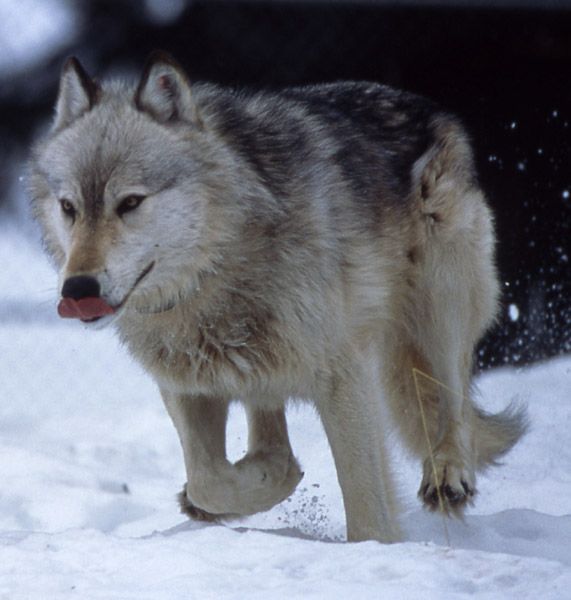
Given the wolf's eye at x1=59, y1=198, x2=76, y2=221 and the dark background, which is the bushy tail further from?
the dark background

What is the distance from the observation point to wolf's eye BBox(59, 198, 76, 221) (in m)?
3.56

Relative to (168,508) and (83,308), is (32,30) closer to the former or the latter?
(168,508)

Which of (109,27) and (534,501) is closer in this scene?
(534,501)

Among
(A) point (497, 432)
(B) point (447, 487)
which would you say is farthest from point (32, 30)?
(B) point (447, 487)

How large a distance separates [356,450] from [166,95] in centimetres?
138

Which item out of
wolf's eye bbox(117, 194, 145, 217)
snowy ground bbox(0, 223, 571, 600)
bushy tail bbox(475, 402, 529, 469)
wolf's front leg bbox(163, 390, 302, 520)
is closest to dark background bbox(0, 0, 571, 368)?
snowy ground bbox(0, 223, 571, 600)

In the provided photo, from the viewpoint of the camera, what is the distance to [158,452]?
6.29m

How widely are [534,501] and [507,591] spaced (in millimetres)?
2270

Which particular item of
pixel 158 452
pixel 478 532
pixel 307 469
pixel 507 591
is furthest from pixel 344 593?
pixel 158 452

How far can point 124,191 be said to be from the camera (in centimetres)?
349

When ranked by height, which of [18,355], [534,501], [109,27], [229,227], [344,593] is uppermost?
[109,27]

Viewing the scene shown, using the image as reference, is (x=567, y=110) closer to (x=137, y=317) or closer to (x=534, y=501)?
(x=534, y=501)

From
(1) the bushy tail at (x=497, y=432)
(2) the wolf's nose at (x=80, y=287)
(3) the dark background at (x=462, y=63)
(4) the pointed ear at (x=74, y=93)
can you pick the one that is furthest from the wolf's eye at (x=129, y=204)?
(3) the dark background at (x=462, y=63)

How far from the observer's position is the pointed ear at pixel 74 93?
3896mm
